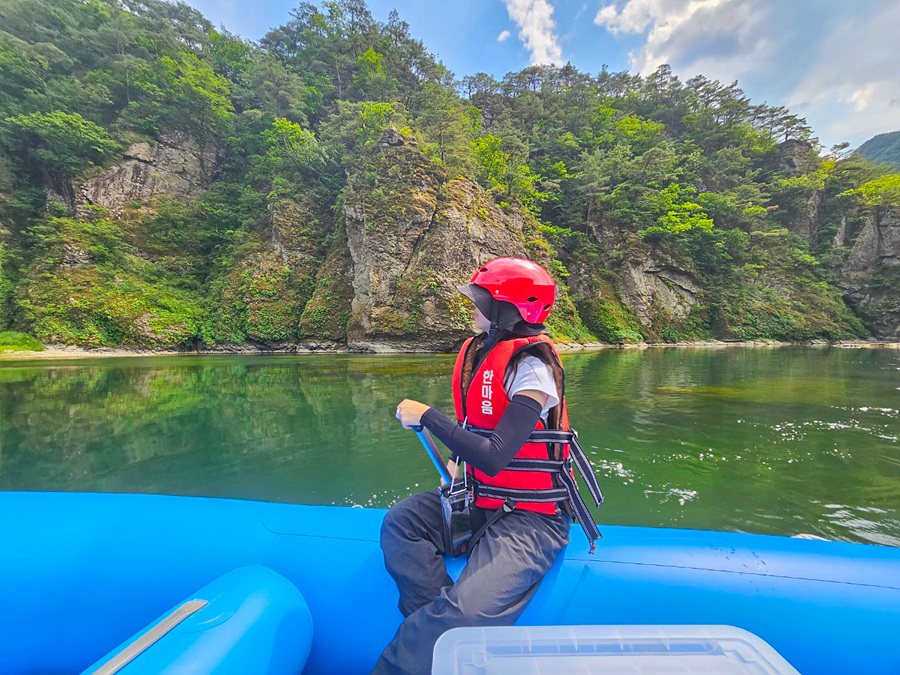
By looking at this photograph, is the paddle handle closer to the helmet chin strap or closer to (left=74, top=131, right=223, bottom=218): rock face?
the helmet chin strap

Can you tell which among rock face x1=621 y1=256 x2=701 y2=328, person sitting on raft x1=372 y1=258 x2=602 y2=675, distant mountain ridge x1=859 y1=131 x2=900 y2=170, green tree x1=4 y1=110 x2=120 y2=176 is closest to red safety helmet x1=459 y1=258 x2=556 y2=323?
person sitting on raft x1=372 y1=258 x2=602 y2=675

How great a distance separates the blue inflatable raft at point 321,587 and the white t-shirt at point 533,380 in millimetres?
632

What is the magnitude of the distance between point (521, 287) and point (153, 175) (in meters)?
30.0

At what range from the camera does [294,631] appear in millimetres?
1190

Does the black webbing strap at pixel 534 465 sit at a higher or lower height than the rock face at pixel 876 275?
lower

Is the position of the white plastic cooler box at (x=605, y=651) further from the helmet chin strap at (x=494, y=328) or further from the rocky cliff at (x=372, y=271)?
the rocky cliff at (x=372, y=271)

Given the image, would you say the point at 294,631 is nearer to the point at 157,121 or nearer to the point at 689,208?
the point at 689,208

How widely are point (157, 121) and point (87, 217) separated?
8.38 meters

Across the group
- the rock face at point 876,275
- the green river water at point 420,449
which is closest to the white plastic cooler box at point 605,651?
the green river water at point 420,449

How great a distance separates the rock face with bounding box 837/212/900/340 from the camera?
2589 centimetres

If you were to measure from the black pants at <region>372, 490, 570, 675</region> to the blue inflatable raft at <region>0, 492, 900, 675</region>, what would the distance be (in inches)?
4.9

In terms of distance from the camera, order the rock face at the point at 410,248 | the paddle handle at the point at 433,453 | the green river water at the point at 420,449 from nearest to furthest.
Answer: the paddle handle at the point at 433,453
the green river water at the point at 420,449
the rock face at the point at 410,248

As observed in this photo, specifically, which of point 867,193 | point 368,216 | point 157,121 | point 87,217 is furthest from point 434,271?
point 867,193

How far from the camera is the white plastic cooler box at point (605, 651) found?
0.74 metres
